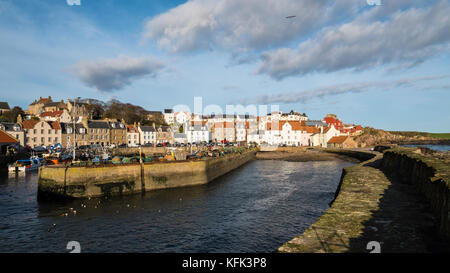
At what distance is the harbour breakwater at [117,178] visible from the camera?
A: 26438mm

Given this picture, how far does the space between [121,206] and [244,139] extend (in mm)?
94988

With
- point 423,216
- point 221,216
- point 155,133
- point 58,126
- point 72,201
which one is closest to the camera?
point 423,216

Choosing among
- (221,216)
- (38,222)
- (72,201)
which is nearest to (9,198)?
(72,201)

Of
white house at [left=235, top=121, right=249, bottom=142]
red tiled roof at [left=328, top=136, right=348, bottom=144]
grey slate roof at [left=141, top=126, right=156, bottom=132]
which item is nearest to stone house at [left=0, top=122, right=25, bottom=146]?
grey slate roof at [left=141, top=126, right=156, bottom=132]

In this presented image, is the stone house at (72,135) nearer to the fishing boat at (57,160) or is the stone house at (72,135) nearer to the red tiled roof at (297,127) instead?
the fishing boat at (57,160)

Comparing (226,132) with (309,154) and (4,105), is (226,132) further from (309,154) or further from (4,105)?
(4,105)

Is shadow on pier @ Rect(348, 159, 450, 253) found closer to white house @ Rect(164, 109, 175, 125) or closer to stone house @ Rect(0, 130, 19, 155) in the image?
stone house @ Rect(0, 130, 19, 155)

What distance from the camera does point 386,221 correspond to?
10328mm

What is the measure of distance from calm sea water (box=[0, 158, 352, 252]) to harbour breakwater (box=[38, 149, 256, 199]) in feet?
5.05

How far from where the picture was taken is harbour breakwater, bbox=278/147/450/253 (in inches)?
320

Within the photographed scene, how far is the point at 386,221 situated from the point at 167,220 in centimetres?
1467

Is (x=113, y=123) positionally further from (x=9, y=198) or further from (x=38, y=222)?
(x=38, y=222)

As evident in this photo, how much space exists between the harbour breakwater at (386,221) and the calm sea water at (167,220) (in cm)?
520
